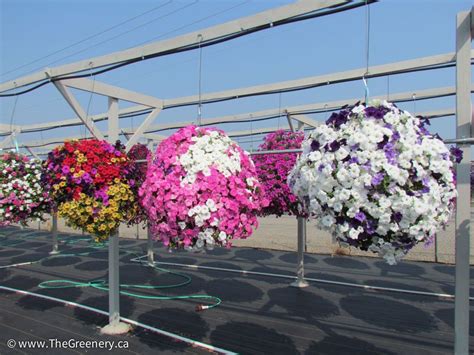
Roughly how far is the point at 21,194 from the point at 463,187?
562 centimetres

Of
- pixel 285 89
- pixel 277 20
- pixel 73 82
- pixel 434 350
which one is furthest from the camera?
pixel 285 89

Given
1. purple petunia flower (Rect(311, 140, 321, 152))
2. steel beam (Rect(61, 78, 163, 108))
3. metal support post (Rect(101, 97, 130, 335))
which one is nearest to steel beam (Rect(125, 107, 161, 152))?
steel beam (Rect(61, 78, 163, 108))

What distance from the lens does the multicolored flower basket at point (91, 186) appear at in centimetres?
421

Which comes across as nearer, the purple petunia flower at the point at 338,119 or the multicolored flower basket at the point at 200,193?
the purple petunia flower at the point at 338,119

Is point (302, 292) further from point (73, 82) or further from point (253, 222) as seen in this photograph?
point (73, 82)

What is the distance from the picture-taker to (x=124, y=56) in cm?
523

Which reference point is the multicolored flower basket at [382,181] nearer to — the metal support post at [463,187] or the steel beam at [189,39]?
the metal support post at [463,187]

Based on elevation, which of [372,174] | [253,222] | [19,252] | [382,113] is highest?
[382,113]

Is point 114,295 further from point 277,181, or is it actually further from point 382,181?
point 382,181

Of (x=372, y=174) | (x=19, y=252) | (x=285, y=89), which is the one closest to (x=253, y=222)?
(x=372, y=174)

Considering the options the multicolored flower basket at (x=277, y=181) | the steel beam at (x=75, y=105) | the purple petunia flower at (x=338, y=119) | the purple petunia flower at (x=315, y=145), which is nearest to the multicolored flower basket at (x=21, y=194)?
the steel beam at (x=75, y=105)

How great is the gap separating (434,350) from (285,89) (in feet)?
16.2

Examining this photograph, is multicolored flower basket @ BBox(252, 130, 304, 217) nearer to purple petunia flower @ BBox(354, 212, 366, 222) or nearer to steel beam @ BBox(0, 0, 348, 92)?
steel beam @ BBox(0, 0, 348, 92)

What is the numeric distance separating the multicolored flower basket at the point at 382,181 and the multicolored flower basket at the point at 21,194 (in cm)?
466
